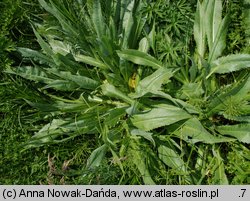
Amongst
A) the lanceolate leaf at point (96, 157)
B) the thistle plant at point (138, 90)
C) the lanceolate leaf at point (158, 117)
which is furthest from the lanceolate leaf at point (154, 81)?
the lanceolate leaf at point (96, 157)

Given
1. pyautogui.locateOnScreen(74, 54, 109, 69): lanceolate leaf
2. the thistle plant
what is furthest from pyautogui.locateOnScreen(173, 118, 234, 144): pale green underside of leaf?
pyautogui.locateOnScreen(74, 54, 109, 69): lanceolate leaf

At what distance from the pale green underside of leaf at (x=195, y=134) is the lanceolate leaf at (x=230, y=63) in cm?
26

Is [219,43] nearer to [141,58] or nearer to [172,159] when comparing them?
[141,58]

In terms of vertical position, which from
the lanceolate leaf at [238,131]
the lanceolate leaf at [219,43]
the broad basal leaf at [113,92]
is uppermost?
the lanceolate leaf at [219,43]

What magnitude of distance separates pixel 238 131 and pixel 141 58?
61 cm

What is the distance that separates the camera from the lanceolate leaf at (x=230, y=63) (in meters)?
2.42

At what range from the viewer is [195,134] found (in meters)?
2.44

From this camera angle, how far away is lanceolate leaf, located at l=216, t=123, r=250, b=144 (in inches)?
94.3

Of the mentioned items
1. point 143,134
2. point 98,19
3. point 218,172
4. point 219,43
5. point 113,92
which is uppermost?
point 98,19

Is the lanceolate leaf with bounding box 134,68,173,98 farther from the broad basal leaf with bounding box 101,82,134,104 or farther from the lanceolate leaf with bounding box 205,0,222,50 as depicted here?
the lanceolate leaf with bounding box 205,0,222,50

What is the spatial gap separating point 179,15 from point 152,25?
152mm

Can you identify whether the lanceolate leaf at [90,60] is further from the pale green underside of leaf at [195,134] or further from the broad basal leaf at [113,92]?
the pale green underside of leaf at [195,134]

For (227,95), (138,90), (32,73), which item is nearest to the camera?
(227,95)

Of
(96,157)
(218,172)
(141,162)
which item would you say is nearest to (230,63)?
(218,172)
